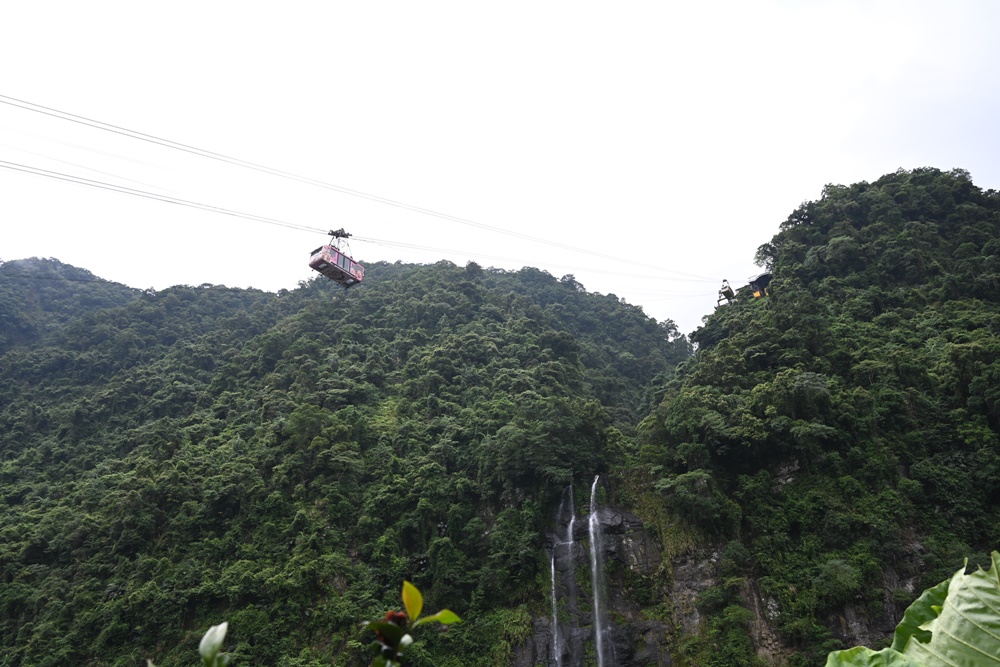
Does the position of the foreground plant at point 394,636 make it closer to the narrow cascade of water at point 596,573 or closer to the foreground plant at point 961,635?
the foreground plant at point 961,635

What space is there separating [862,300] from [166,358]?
113 feet

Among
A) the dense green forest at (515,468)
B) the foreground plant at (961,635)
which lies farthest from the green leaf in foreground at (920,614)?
the dense green forest at (515,468)

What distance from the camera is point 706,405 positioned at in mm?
20969

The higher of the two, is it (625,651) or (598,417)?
(598,417)

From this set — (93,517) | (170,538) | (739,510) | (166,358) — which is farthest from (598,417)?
(166,358)

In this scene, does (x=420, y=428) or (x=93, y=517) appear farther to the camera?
(x=420, y=428)

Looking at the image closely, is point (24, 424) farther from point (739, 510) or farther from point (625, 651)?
point (739, 510)

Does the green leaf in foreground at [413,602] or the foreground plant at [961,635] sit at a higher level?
the foreground plant at [961,635]

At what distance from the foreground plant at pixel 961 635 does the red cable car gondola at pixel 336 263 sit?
19.5m

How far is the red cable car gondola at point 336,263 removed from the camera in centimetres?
1958

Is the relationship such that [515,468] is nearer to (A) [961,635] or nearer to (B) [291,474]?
(B) [291,474]

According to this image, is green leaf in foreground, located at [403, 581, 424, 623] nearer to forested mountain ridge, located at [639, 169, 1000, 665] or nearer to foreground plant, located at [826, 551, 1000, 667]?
foreground plant, located at [826, 551, 1000, 667]

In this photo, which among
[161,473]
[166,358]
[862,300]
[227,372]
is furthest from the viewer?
[166,358]

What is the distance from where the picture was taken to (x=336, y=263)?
2014cm
